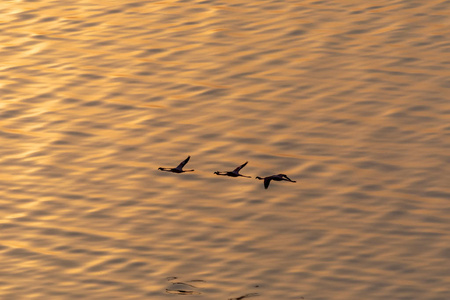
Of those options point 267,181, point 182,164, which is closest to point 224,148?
point 182,164

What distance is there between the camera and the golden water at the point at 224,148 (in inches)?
1160

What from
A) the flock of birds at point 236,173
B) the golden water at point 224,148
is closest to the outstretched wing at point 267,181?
the flock of birds at point 236,173

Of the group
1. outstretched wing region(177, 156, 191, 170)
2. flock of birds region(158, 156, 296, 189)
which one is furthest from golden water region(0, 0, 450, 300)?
outstretched wing region(177, 156, 191, 170)

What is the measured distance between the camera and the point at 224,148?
34969mm

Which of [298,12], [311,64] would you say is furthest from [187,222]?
[298,12]

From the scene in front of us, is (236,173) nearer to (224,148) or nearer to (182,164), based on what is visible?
(182,164)

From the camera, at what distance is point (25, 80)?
129 feet

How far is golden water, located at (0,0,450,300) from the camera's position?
29469mm

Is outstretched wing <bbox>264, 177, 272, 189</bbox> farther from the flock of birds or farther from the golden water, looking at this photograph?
the golden water

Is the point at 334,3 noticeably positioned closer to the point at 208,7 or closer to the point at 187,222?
the point at 208,7

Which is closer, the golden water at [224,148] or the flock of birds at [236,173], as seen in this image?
the golden water at [224,148]

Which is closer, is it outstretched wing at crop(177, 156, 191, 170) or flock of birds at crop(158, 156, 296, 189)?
flock of birds at crop(158, 156, 296, 189)

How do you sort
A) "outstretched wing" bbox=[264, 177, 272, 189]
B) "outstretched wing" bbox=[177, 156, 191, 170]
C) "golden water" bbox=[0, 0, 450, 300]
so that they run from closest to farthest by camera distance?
"golden water" bbox=[0, 0, 450, 300] → "outstretched wing" bbox=[264, 177, 272, 189] → "outstretched wing" bbox=[177, 156, 191, 170]

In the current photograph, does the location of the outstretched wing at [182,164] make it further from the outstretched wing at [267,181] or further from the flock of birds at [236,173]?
the outstretched wing at [267,181]
